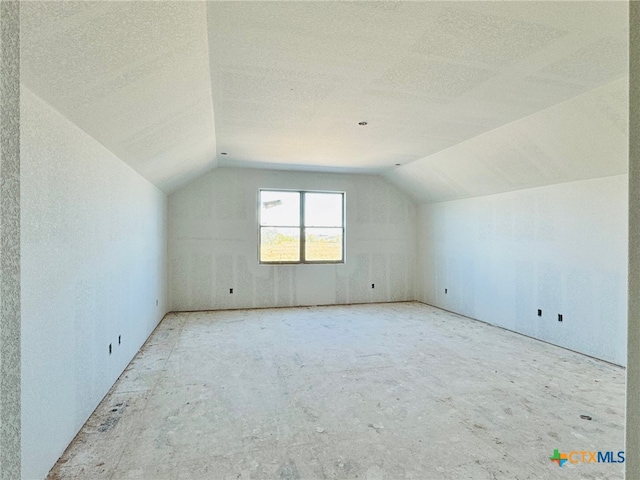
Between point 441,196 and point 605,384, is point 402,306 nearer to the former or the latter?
point 441,196

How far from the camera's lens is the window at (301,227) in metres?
6.71

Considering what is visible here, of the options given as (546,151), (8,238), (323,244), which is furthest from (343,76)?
(323,244)

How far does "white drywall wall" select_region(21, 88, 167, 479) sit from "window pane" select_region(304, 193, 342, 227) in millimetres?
3739

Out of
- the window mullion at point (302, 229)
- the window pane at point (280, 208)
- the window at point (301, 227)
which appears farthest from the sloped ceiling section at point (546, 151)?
the window pane at point (280, 208)

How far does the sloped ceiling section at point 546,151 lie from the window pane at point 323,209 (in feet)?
5.97

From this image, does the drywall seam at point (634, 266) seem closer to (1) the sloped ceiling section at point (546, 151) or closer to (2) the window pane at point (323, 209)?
(1) the sloped ceiling section at point (546, 151)

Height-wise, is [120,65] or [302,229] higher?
[120,65]

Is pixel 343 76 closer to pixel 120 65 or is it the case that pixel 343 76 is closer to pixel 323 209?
pixel 120 65

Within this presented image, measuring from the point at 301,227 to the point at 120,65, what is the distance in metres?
5.08

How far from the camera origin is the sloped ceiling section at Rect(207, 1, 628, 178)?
1.84m

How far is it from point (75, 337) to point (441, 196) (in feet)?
19.3

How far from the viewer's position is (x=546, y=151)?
384 centimetres

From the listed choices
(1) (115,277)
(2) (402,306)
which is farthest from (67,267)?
(2) (402,306)

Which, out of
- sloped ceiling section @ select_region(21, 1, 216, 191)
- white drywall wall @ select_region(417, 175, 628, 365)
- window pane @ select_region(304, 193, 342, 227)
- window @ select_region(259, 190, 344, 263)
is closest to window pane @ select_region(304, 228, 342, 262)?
window @ select_region(259, 190, 344, 263)
